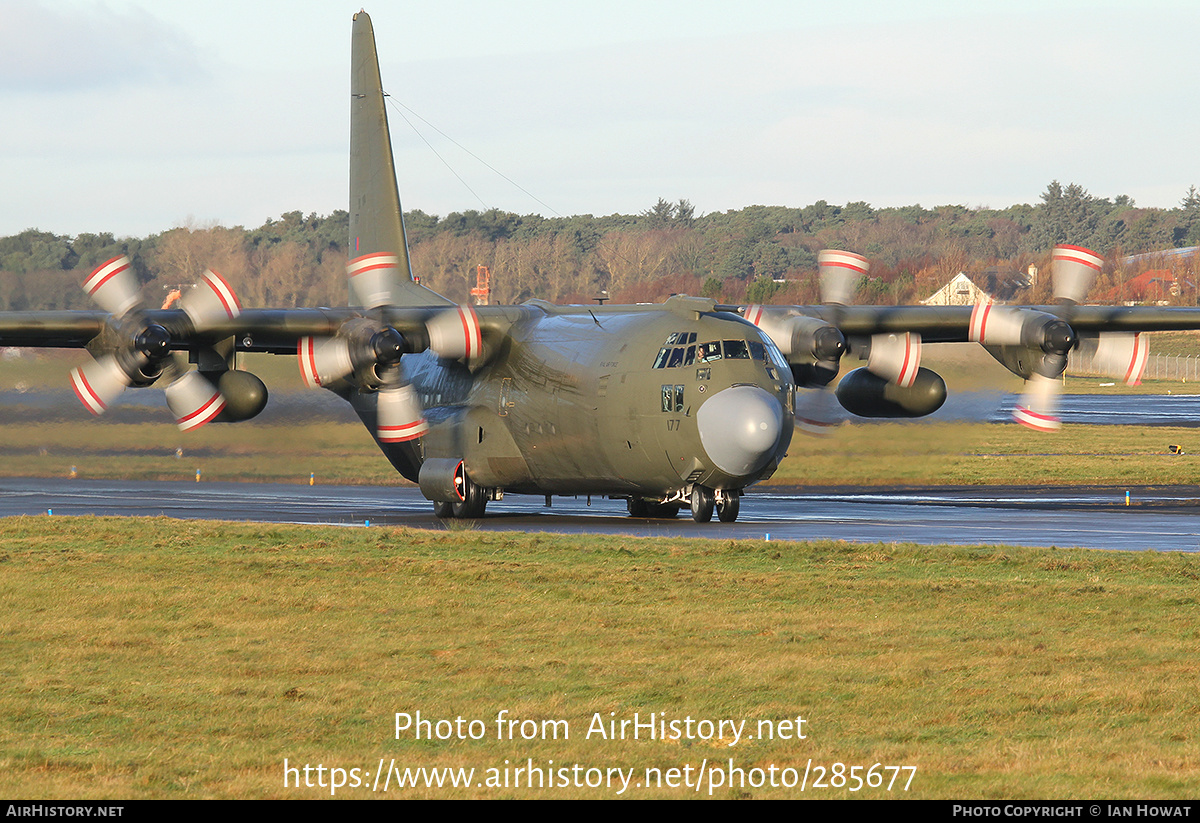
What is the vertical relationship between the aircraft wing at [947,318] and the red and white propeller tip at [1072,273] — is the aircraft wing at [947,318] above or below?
below

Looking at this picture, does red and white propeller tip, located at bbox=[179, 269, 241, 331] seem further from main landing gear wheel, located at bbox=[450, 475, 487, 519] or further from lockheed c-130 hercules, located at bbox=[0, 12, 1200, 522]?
main landing gear wheel, located at bbox=[450, 475, 487, 519]

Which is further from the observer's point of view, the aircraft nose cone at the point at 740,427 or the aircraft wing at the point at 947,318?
the aircraft wing at the point at 947,318

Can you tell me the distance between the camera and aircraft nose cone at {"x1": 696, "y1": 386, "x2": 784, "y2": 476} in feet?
73.8

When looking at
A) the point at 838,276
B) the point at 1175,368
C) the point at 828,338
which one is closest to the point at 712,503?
the point at 828,338

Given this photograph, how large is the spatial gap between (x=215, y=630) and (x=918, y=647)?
23.2 ft

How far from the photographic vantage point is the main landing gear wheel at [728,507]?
25.1 meters

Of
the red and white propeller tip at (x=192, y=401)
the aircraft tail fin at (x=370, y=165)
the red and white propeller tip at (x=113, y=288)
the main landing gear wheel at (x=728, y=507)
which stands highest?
the aircraft tail fin at (x=370, y=165)

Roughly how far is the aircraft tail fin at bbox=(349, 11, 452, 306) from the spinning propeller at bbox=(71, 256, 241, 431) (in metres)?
7.23

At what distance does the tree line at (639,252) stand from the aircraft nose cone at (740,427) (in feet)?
34.1

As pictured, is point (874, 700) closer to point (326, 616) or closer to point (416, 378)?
point (326, 616)

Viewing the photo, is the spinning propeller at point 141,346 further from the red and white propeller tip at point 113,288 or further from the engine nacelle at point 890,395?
the engine nacelle at point 890,395

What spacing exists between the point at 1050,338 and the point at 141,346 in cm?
1708

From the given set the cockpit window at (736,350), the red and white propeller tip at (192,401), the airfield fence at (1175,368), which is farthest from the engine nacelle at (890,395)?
the airfield fence at (1175,368)

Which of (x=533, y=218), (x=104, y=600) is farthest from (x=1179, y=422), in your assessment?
(x=104, y=600)
